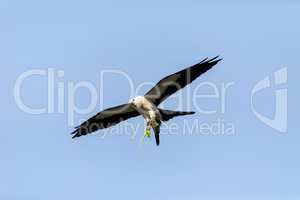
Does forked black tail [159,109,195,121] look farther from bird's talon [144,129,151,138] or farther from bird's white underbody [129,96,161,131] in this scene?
bird's talon [144,129,151,138]

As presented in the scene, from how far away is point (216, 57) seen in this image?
20.2 m

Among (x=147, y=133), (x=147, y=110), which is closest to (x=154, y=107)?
(x=147, y=110)

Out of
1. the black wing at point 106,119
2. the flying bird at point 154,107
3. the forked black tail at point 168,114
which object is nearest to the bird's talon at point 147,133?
the flying bird at point 154,107

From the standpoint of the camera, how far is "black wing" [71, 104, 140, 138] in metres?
20.8

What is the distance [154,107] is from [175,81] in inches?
41.6

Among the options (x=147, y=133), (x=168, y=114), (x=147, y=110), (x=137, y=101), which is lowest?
(x=147, y=133)

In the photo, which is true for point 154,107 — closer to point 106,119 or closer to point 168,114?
point 168,114

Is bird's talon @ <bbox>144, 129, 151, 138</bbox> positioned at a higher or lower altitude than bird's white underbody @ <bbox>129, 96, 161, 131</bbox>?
lower

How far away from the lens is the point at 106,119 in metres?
21.3

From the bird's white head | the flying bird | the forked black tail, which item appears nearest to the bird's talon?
the flying bird

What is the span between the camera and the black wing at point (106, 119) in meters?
20.8

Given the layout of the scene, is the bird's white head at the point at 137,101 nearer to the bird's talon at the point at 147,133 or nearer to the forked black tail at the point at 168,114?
the forked black tail at the point at 168,114

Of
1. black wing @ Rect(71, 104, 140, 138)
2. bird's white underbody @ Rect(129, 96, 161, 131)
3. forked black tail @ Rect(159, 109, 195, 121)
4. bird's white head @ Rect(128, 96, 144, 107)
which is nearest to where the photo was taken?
bird's white underbody @ Rect(129, 96, 161, 131)

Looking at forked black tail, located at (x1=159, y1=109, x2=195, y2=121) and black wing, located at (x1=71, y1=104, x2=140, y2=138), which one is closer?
forked black tail, located at (x1=159, y1=109, x2=195, y2=121)
